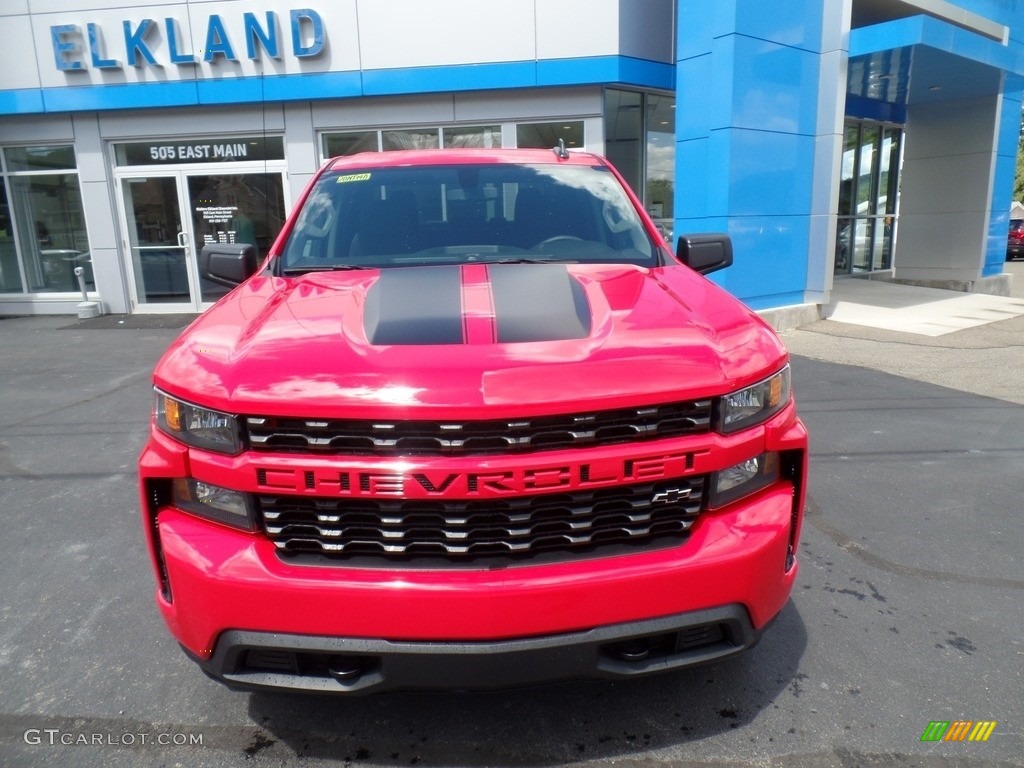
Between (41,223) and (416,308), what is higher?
(41,223)

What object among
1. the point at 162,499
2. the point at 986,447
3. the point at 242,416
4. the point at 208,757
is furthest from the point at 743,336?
the point at 986,447

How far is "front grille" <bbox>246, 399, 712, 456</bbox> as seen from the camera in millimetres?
1762

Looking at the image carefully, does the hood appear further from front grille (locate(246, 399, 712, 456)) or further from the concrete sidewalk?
the concrete sidewalk

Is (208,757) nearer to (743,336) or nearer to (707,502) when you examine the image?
(707,502)

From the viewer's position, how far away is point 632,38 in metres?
10.8

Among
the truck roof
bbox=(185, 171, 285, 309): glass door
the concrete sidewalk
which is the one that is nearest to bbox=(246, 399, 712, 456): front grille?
the truck roof

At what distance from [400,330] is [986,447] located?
4601 mm

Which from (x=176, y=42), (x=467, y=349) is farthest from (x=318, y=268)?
(x=176, y=42)

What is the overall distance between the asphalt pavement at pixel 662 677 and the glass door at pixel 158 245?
840 cm

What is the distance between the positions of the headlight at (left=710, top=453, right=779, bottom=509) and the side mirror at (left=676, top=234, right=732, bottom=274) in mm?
1469

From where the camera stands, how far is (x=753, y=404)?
1.98 metres

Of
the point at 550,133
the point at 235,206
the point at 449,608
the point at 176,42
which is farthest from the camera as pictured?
the point at 235,206

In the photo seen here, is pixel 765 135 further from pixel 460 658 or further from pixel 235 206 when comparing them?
pixel 460 658

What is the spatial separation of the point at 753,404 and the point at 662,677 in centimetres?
105
